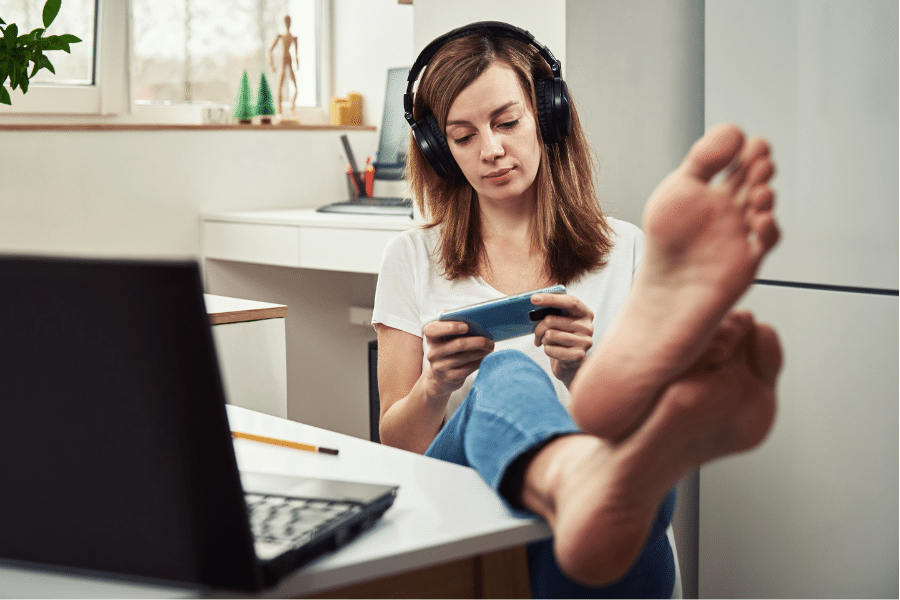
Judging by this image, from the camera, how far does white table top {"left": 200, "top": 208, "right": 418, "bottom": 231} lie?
2.25 metres

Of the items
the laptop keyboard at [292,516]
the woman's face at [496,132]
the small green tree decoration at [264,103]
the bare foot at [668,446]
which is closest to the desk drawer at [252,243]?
the small green tree decoration at [264,103]

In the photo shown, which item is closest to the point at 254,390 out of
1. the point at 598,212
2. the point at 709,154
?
the point at 598,212

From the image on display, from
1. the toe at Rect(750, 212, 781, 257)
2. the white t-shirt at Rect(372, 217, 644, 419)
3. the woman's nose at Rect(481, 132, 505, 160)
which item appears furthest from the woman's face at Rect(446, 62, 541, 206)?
the toe at Rect(750, 212, 781, 257)

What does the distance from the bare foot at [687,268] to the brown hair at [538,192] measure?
0.82m

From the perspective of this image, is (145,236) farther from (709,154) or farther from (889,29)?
(709,154)

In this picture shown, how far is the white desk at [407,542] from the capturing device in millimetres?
589

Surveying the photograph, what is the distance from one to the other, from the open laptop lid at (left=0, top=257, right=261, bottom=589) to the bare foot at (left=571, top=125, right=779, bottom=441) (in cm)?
22

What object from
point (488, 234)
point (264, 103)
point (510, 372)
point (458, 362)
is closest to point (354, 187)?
point (264, 103)

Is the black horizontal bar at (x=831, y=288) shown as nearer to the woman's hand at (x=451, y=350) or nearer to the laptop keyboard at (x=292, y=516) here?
the woman's hand at (x=451, y=350)

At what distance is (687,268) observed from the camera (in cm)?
53

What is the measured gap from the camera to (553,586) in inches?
31.1

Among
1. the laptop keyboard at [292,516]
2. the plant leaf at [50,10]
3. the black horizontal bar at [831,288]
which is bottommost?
the laptop keyboard at [292,516]

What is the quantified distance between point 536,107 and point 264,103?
63.9 inches

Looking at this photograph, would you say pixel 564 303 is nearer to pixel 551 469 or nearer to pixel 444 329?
pixel 444 329
